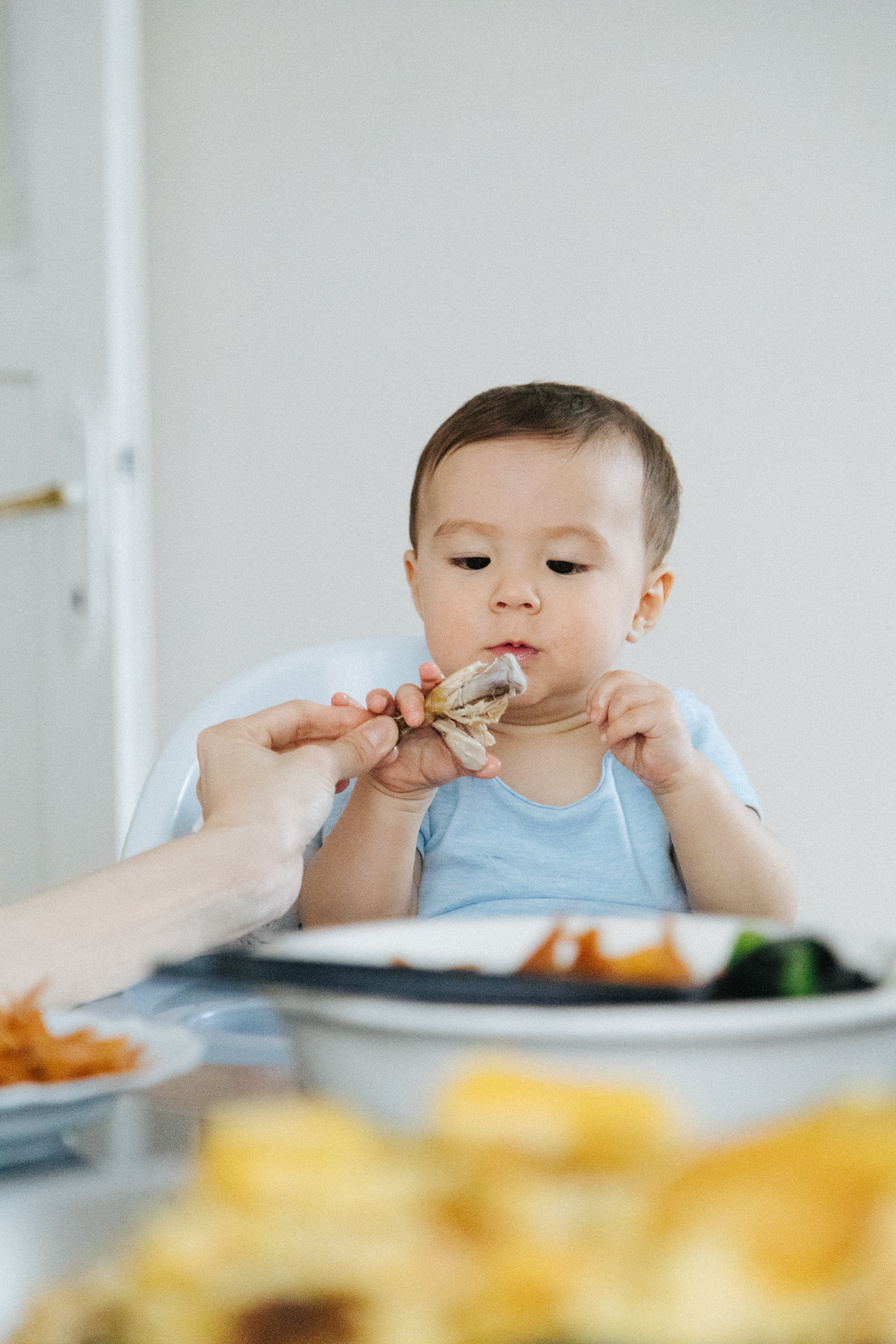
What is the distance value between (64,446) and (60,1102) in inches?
69.2

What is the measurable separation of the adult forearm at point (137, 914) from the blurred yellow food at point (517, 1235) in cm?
36

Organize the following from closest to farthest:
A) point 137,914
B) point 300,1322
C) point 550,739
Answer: point 300,1322 → point 137,914 → point 550,739

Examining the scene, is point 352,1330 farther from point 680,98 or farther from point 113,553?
point 680,98

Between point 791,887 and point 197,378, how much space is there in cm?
154

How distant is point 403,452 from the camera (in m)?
2.17

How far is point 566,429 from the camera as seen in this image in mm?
1192

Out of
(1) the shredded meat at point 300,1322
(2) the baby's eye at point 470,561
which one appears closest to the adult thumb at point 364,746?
(2) the baby's eye at point 470,561

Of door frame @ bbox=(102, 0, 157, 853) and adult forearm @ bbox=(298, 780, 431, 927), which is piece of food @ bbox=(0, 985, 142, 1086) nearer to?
adult forearm @ bbox=(298, 780, 431, 927)

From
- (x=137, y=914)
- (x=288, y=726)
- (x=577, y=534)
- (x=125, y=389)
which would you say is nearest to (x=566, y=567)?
(x=577, y=534)

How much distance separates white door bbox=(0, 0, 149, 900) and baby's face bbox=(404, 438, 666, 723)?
0.94m

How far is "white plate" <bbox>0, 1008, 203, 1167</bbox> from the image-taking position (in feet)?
1.15

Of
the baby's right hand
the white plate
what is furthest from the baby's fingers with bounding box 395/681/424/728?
the white plate

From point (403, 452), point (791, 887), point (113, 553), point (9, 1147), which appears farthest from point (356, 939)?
point (403, 452)

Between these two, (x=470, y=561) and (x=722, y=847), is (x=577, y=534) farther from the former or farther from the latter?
(x=722, y=847)
